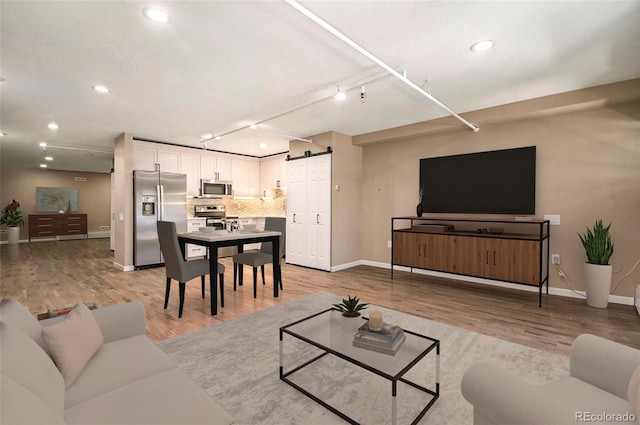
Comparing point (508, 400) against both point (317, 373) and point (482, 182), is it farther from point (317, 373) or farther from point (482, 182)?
point (482, 182)

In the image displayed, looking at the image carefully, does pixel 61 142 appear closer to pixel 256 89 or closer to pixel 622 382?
pixel 256 89

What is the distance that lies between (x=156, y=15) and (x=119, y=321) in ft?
7.05

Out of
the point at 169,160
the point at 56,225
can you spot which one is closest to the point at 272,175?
the point at 169,160

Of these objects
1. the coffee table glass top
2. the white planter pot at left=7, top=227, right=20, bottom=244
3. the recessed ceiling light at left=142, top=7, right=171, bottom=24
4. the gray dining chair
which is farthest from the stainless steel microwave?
the white planter pot at left=7, top=227, right=20, bottom=244

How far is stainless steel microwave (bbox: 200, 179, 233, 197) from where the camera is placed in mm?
7133

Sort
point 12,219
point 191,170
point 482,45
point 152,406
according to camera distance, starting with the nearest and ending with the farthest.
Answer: point 152,406, point 482,45, point 191,170, point 12,219

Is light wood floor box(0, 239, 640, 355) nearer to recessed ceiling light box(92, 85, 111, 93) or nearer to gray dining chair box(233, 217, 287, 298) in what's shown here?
gray dining chair box(233, 217, 287, 298)

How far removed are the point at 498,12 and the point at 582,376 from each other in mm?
2347

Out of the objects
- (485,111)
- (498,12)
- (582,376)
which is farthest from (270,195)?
(582,376)

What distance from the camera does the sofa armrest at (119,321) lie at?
1.83 m

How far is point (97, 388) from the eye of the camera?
A: 1.34 metres

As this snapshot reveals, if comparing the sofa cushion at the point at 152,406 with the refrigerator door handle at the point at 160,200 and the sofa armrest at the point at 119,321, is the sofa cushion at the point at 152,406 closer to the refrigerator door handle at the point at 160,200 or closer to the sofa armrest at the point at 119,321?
the sofa armrest at the point at 119,321

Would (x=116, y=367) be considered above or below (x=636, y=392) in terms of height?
below

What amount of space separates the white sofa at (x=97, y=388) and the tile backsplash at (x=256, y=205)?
624cm
